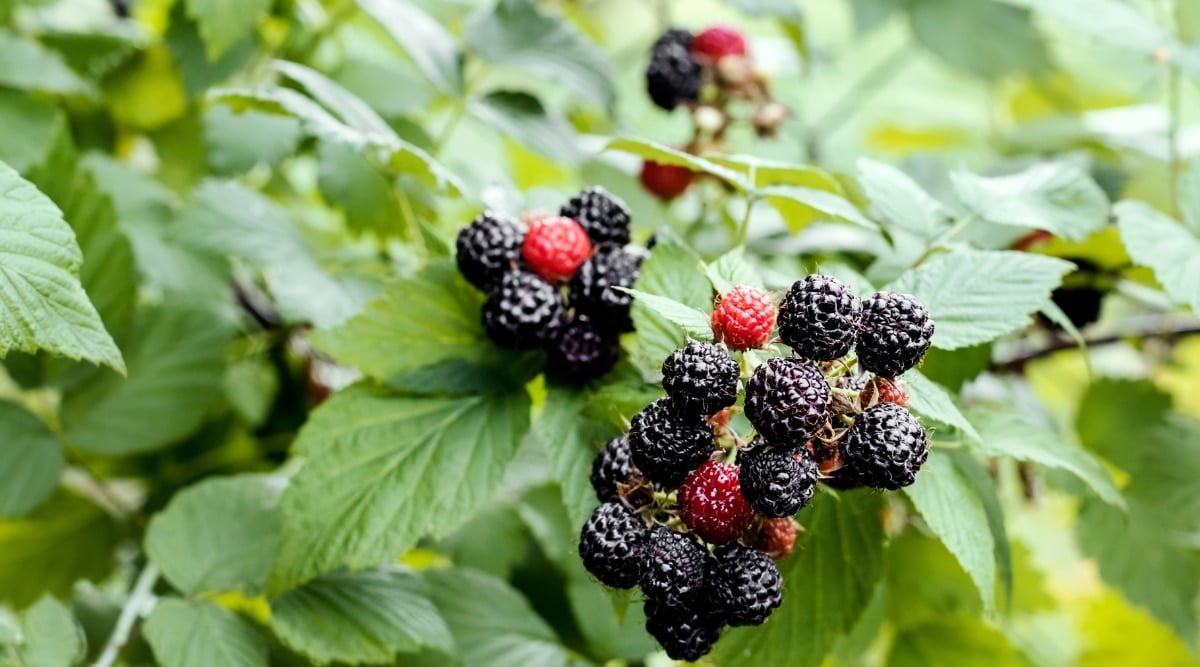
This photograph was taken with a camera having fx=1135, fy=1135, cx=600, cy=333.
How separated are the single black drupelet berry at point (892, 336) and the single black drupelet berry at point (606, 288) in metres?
0.26

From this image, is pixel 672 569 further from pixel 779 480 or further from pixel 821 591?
pixel 821 591

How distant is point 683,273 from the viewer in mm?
1026

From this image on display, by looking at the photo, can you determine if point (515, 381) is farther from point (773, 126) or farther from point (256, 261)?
point (773, 126)

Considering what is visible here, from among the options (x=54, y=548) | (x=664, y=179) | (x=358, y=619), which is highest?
(x=664, y=179)

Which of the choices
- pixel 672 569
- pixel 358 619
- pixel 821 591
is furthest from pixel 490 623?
pixel 672 569

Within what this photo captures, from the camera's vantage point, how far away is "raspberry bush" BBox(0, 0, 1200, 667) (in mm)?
870

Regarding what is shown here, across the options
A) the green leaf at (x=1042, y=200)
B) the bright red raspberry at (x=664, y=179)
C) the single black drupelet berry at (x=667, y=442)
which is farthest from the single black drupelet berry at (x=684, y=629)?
the bright red raspberry at (x=664, y=179)

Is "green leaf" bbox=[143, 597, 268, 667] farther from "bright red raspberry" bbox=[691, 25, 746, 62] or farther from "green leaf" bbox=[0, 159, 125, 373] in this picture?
"bright red raspberry" bbox=[691, 25, 746, 62]

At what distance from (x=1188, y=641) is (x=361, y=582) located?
3.30 feet

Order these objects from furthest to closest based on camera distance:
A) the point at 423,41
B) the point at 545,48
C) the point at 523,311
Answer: the point at 545,48, the point at 423,41, the point at 523,311

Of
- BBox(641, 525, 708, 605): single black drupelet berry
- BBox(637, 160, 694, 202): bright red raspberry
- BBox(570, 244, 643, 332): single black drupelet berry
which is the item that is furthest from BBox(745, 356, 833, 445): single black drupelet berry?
BBox(637, 160, 694, 202): bright red raspberry

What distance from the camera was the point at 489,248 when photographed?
1.05 metres

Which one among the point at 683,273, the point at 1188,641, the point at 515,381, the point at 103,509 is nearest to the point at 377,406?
the point at 515,381

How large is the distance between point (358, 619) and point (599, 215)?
48 centimetres
